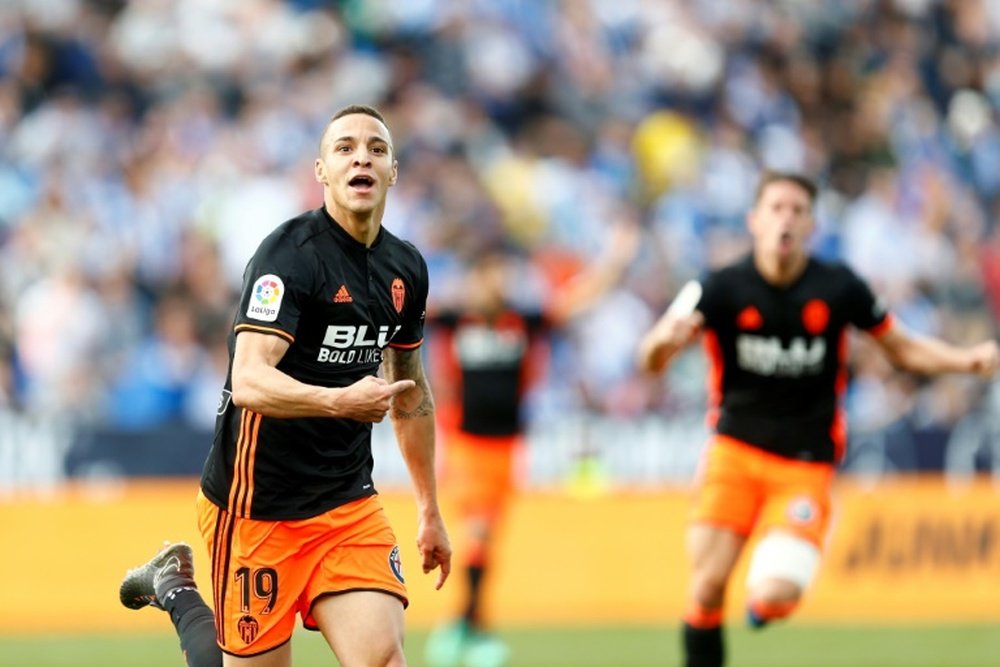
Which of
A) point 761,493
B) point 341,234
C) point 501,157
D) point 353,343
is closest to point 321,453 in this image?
point 353,343

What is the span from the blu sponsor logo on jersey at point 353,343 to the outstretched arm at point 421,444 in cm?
35

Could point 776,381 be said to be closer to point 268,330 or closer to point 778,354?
point 778,354

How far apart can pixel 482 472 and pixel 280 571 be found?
6.49m

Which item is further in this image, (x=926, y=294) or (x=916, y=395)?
(x=926, y=294)

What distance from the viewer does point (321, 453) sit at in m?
6.83

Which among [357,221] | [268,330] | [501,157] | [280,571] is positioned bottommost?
[280,571]

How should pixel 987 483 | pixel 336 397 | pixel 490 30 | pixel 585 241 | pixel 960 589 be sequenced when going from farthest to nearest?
pixel 490 30 < pixel 585 241 < pixel 987 483 < pixel 960 589 < pixel 336 397

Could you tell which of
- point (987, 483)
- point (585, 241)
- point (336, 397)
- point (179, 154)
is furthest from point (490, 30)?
point (336, 397)

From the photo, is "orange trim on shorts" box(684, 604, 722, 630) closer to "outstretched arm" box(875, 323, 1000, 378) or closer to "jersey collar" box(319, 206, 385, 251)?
"outstretched arm" box(875, 323, 1000, 378)

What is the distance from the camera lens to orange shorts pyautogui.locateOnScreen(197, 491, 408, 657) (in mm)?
6758

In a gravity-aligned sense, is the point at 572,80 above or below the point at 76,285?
above

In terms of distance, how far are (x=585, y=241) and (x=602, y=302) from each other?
1.05 metres

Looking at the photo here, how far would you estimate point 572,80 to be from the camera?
66.5 ft

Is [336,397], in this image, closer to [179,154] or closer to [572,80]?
[179,154]
